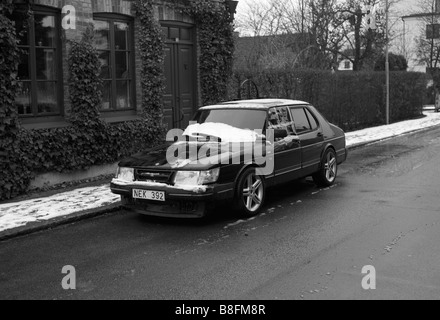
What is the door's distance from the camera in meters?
14.3

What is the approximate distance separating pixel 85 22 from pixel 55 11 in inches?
26.8

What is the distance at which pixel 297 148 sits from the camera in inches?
372

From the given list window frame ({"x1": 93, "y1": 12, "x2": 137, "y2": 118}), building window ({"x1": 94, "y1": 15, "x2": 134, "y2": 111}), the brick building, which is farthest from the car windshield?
building window ({"x1": 94, "y1": 15, "x2": 134, "y2": 111})

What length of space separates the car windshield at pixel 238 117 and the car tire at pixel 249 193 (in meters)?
0.94

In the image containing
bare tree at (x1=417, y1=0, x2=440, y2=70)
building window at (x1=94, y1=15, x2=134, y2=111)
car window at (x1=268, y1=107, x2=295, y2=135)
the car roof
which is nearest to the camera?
car window at (x1=268, y1=107, x2=295, y2=135)

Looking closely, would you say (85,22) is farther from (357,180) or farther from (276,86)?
(276,86)

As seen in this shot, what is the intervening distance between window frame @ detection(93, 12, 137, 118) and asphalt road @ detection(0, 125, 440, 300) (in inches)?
180

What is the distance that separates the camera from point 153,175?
25.6 feet

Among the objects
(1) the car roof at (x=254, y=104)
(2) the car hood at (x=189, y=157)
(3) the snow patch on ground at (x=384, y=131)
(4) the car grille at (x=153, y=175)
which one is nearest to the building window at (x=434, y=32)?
(3) the snow patch on ground at (x=384, y=131)

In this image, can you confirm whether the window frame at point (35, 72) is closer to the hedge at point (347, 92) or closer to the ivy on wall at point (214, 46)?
the ivy on wall at point (214, 46)

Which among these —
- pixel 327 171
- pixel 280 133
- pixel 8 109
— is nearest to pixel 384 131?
pixel 327 171

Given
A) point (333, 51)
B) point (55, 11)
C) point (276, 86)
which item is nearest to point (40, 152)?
point (55, 11)

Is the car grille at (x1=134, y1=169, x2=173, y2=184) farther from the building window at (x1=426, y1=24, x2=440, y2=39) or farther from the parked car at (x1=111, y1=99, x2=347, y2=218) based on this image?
the building window at (x1=426, y1=24, x2=440, y2=39)

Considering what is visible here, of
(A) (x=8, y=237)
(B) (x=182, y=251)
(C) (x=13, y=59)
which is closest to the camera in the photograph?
(B) (x=182, y=251)
